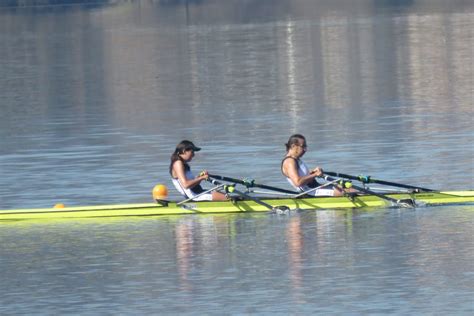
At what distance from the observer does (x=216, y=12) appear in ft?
442

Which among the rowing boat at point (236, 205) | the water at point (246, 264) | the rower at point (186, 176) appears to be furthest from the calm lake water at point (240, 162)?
the rower at point (186, 176)

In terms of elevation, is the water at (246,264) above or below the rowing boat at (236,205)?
below

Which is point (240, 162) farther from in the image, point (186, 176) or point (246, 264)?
point (246, 264)

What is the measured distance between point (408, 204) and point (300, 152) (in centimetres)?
213

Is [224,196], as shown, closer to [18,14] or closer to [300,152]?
[300,152]

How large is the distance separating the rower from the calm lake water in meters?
0.57

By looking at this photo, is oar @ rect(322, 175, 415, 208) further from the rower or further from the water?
the rower

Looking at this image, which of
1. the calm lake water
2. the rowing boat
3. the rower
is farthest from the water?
the rower

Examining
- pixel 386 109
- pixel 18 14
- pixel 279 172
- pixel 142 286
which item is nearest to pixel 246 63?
pixel 386 109

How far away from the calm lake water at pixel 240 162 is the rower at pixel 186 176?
57 centimetres

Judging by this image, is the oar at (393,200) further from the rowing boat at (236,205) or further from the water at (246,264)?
the water at (246,264)

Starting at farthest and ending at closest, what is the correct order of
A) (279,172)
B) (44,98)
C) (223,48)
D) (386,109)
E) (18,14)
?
(18,14)
(223,48)
(44,98)
(386,109)
(279,172)

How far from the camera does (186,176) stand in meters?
28.9

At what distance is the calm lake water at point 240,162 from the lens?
22.5 metres
